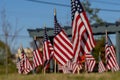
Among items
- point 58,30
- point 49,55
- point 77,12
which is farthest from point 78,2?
point 49,55

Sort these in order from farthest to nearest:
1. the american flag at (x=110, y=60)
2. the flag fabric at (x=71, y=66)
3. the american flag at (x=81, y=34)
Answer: the american flag at (x=110, y=60)
the flag fabric at (x=71, y=66)
the american flag at (x=81, y=34)

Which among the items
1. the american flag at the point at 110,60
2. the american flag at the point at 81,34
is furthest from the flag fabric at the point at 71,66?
the american flag at the point at 81,34

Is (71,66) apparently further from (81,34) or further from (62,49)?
(81,34)

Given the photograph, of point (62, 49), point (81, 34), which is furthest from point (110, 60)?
point (81, 34)

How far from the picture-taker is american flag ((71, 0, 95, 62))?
664 inches

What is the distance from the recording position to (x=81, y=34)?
16906 millimetres

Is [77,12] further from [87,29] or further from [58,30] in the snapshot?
[58,30]

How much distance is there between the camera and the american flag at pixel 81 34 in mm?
16875

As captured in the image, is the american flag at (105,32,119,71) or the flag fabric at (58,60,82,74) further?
the american flag at (105,32,119,71)

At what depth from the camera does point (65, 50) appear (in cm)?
2081

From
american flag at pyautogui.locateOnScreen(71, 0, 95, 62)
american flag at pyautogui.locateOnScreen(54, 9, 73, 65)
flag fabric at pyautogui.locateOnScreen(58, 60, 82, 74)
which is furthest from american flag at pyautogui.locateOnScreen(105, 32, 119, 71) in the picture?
american flag at pyautogui.locateOnScreen(71, 0, 95, 62)

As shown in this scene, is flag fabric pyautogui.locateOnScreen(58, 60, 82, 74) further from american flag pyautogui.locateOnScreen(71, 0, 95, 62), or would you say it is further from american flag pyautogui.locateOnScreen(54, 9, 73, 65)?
american flag pyautogui.locateOnScreen(71, 0, 95, 62)

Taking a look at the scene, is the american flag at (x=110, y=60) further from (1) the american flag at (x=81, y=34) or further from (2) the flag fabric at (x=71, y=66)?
(1) the american flag at (x=81, y=34)

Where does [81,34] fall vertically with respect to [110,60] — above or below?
above
